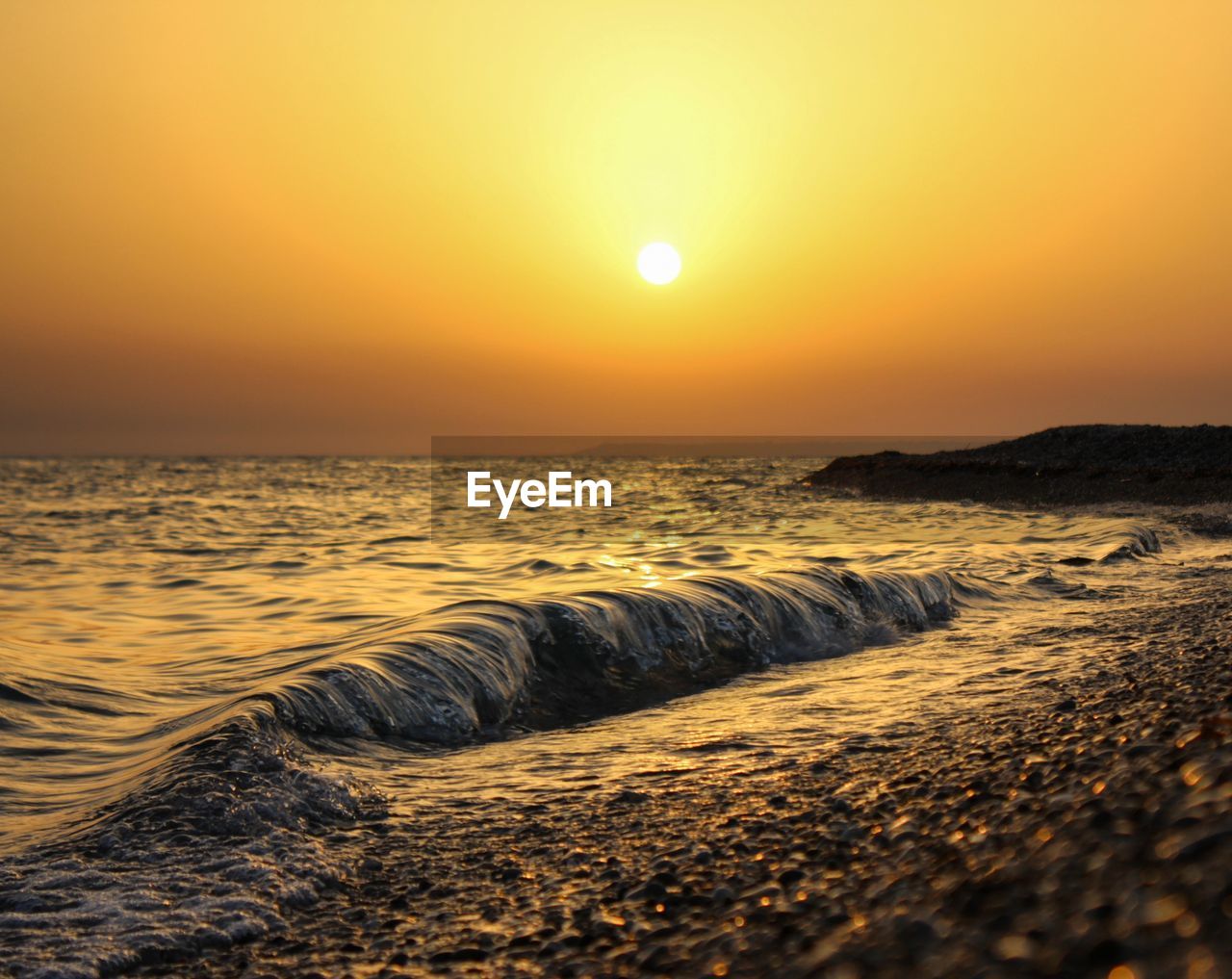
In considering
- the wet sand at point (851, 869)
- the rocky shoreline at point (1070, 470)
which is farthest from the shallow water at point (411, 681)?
the rocky shoreline at point (1070, 470)

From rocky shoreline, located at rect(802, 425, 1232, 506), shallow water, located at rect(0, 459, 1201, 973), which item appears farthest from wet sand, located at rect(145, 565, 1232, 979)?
rocky shoreline, located at rect(802, 425, 1232, 506)

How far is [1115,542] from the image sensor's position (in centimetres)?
2006

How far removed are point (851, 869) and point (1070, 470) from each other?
42.9 m

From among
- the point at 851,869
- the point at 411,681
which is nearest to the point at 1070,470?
the point at 411,681

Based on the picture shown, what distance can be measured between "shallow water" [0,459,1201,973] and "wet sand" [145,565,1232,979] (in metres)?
0.42

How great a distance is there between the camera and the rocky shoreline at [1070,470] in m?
36.4

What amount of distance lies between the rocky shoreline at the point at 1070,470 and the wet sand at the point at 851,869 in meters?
32.8

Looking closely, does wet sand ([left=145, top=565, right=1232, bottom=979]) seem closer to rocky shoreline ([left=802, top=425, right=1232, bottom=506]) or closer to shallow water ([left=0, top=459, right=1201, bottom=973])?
shallow water ([left=0, top=459, right=1201, bottom=973])

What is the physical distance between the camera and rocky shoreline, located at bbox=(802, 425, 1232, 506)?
36.4 meters

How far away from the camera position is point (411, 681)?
8.29 meters

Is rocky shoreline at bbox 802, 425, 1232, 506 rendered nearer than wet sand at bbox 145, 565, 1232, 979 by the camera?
No

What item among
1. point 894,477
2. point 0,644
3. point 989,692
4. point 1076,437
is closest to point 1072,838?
point 989,692

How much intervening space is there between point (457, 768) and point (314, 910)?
246cm

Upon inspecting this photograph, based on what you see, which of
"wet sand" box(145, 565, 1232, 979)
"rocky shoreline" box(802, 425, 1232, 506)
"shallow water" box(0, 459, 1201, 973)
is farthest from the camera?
"rocky shoreline" box(802, 425, 1232, 506)
